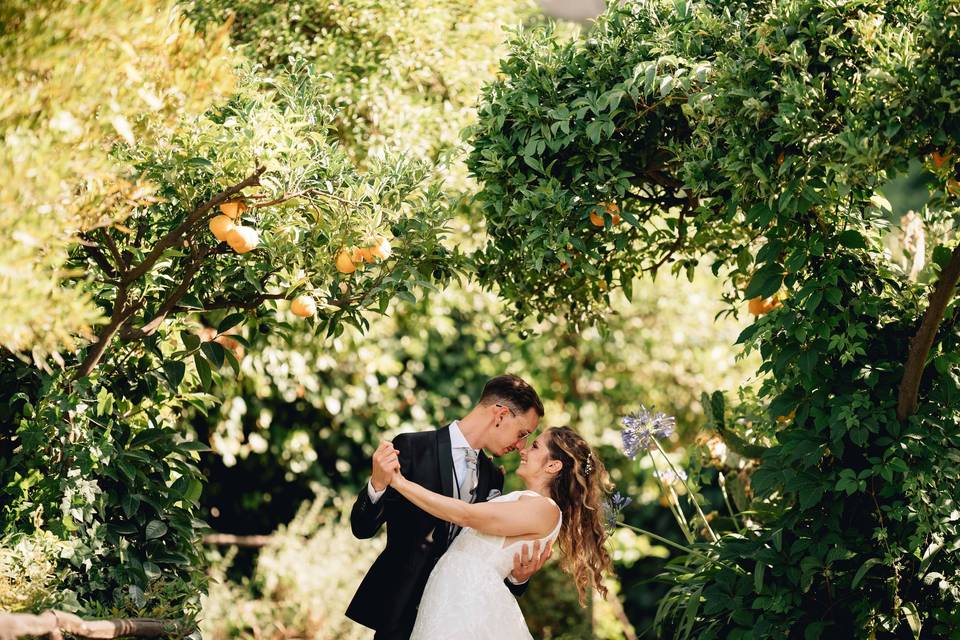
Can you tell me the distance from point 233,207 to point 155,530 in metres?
1.20

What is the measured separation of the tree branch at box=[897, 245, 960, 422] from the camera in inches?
112

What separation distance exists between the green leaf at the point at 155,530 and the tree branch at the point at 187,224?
886 mm

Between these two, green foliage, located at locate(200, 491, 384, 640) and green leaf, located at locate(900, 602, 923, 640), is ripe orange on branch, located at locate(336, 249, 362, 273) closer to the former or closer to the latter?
green leaf, located at locate(900, 602, 923, 640)

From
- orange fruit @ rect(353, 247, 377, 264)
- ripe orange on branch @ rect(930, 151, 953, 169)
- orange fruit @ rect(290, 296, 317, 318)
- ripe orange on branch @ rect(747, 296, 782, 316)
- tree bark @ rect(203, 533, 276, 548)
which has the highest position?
ripe orange on branch @ rect(930, 151, 953, 169)

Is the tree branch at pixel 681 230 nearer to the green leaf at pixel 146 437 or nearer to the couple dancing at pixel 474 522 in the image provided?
the couple dancing at pixel 474 522

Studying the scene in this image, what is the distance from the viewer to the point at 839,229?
3248mm

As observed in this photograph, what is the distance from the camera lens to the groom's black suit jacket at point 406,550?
315 centimetres

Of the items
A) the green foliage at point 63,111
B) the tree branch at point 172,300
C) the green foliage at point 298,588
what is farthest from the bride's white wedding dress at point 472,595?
the green foliage at point 298,588

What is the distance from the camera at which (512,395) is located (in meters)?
3.32

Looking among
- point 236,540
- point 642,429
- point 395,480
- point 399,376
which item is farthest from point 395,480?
point 399,376

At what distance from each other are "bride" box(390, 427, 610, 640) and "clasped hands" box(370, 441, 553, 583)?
20 millimetres

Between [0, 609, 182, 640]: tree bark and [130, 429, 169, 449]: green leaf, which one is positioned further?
[130, 429, 169, 449]: green leaf

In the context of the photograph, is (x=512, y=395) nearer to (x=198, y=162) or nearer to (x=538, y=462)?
(x=538, y=462)

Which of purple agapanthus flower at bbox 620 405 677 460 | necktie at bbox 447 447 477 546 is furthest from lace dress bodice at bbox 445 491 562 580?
purple agapanthus flower at bbox 620 405 677 460
